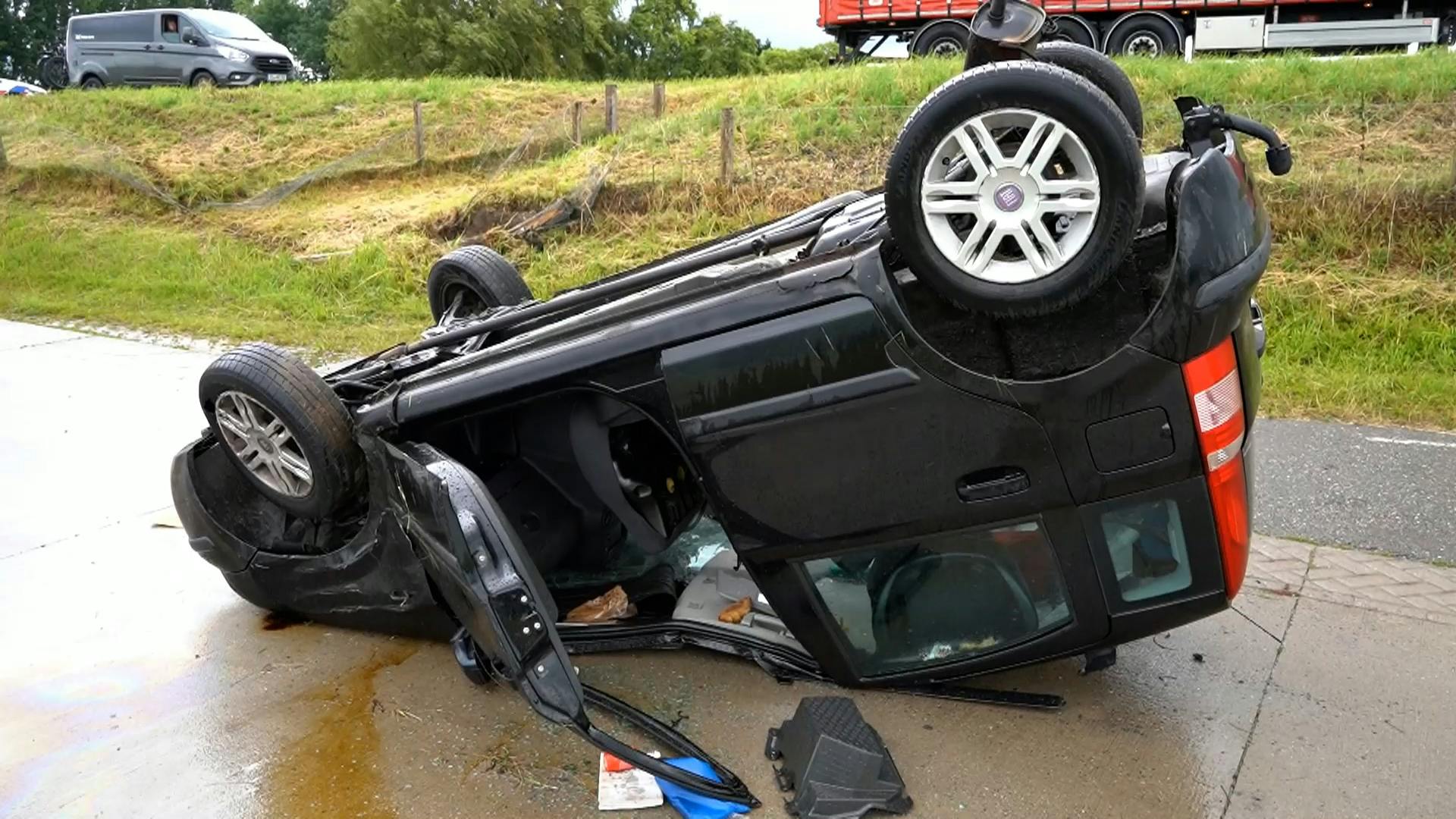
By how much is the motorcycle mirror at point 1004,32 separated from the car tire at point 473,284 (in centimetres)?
208

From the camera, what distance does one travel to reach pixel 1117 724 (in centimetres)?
314

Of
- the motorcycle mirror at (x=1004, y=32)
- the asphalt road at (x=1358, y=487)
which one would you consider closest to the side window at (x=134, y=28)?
the asphalt road at (x=1358, y=487)

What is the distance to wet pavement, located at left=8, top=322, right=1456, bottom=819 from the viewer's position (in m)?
2.90

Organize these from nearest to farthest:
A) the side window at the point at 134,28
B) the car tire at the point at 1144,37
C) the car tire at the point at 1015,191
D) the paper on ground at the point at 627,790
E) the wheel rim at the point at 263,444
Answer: the car tire at the point at 1015,191 < the paper on ground at the point at 627,790 < the wheel rim at the point at 263,444 < the car tire at the point at 1144,37 < the side window at the point at 134,28

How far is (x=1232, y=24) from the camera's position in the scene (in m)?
16.5

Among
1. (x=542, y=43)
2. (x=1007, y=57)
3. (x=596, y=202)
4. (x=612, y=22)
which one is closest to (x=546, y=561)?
(x=1007, y=57)

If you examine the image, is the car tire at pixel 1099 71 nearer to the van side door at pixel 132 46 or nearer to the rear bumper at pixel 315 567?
the rear bumper at pixel 315 567

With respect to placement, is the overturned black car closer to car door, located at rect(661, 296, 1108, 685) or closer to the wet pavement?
car door, located at rect(661, 296, 1108, 685)

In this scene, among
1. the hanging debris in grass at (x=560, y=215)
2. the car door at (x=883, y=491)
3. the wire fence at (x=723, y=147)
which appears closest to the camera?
the car door at (x=883, y=491)

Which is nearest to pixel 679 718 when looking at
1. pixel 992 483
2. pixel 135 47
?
pixel 992 483

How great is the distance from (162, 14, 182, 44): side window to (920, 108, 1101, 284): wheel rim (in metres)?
23.9

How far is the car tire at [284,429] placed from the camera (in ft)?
11.1

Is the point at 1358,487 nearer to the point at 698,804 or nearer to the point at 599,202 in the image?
the point at 698,804

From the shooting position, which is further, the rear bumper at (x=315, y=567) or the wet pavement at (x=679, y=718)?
the rear bumper at (x=315, y=567)
